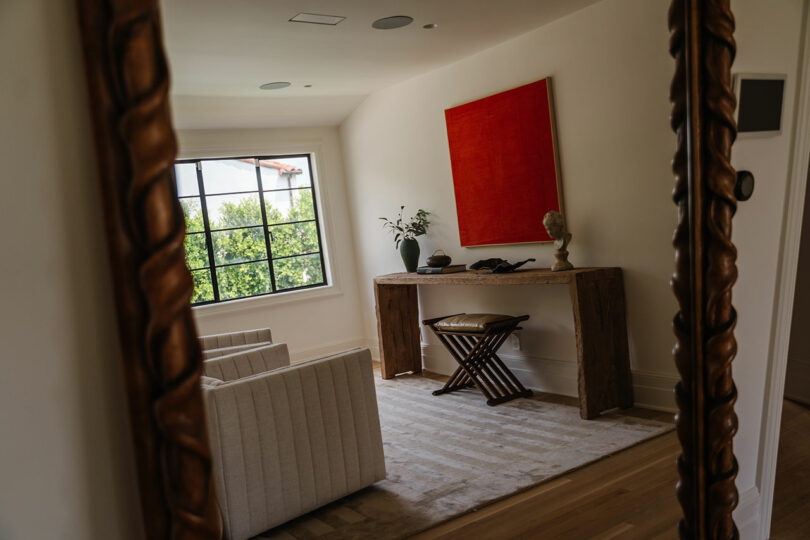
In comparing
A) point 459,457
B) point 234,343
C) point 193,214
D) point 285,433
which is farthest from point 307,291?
point 193,214

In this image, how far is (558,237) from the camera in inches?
123

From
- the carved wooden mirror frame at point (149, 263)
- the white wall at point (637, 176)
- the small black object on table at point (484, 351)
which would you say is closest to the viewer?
the carved wooden mirror frame at point (149, 263)

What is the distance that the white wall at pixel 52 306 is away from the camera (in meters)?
0.73

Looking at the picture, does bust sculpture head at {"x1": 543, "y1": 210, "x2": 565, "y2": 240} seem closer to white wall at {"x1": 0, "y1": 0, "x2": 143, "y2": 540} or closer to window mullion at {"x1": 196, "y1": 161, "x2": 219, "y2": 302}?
window mullion at {"x1": 196, "y1": 161, "x2": 219, "y2": 302}

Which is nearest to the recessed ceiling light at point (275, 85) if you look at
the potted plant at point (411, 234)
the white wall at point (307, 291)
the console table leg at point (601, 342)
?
the white wall at point (307, 291)

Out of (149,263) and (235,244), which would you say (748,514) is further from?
(149,263)

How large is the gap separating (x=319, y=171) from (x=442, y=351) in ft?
5.84

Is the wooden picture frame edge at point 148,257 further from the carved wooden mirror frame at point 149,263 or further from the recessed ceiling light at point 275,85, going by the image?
the recessed ceiling light at point 275,85

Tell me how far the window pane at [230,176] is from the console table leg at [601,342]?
1142 millimetres

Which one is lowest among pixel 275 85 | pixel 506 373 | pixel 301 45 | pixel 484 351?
pixel 506 373

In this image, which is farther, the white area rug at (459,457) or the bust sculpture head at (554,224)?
the bust sculpture head at (554,224)

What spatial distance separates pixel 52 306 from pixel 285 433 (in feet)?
5.48

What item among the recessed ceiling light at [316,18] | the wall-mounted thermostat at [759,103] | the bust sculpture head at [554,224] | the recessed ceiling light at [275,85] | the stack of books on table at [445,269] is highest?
the recessed ceiling light at [316,18]

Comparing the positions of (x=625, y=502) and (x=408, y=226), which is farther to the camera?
(x=408, y=226)
